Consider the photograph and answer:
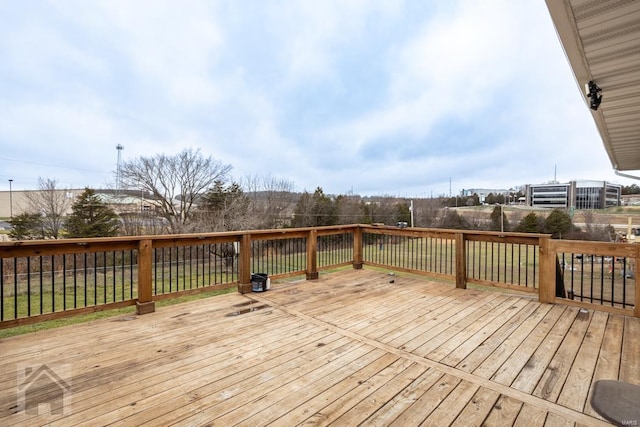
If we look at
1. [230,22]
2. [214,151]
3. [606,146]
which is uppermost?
[230,22]

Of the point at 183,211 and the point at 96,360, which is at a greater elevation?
the point at 183,211

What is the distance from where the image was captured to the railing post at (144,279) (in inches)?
126

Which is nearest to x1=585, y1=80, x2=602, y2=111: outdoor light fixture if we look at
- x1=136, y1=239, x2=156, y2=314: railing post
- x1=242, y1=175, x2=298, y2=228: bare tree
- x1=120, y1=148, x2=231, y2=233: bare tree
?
x1=136, y1=239, x2=156, y2=314: railing post

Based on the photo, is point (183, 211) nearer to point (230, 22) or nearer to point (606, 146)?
point (230, 22)

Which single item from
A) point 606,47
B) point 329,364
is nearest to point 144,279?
point 329,364

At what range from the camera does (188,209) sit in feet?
38.4

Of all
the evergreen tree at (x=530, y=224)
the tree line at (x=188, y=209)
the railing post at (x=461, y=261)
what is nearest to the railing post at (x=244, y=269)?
the railing post at (x=461, y=261)

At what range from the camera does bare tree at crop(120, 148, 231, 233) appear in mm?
11203

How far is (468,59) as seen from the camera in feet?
22.0

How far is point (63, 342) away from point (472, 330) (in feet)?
12.5

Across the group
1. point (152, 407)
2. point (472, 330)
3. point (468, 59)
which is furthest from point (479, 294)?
point (468, 59)

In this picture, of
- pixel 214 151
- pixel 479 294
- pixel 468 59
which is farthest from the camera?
pixel 214 151

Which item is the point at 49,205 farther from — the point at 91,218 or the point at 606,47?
the point at 606,47

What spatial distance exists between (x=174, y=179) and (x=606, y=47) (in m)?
12.7
